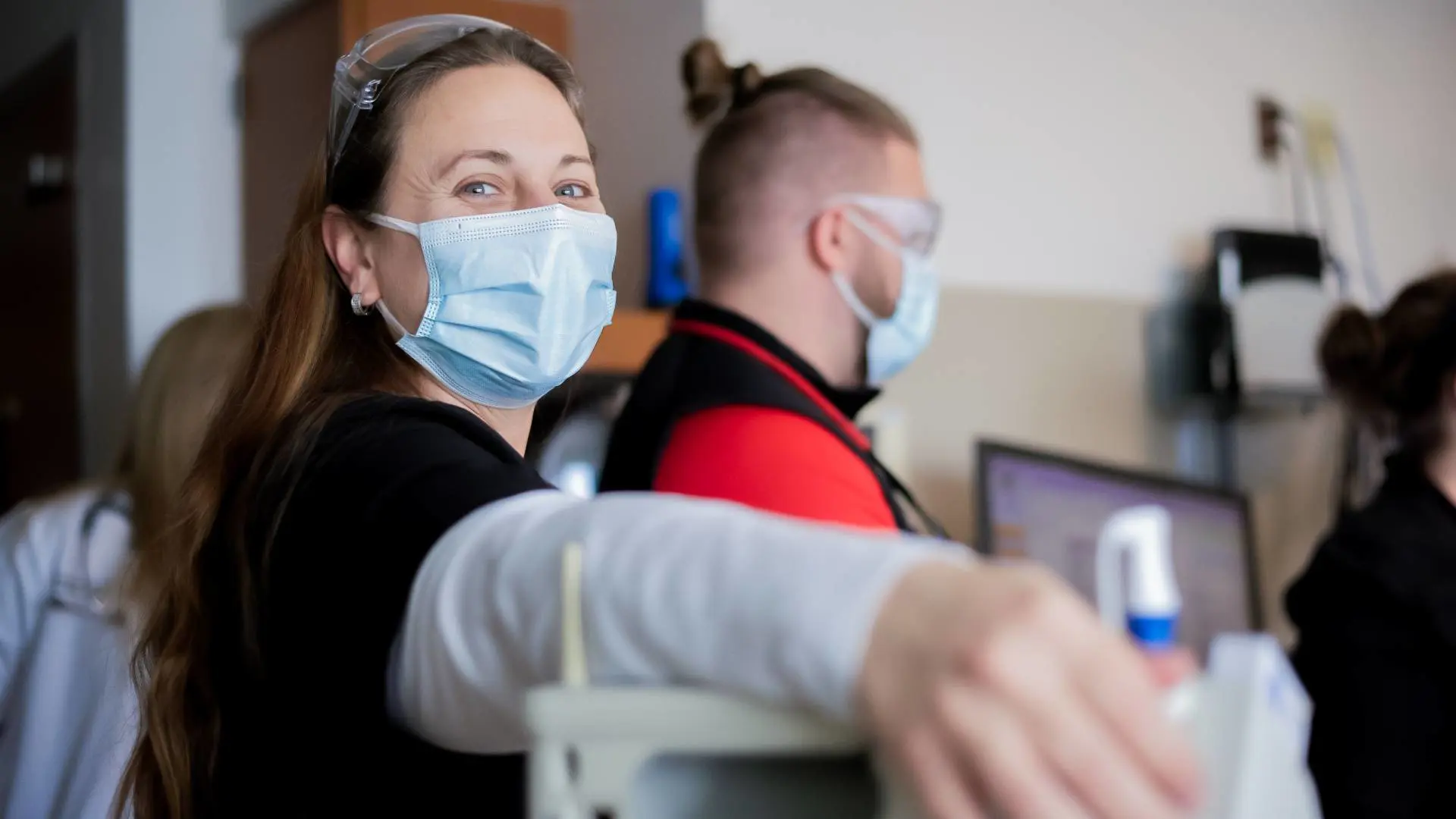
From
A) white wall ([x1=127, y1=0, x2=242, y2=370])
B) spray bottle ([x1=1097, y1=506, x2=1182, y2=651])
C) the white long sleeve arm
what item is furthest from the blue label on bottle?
white wall ([x1=127, y1=0, x2=242, y2=370])

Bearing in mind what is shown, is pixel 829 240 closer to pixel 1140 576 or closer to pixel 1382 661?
pixel 1140 576

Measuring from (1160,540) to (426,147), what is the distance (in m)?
1.69

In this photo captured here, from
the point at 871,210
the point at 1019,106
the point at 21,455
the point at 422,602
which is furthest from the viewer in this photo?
the point at 21,455

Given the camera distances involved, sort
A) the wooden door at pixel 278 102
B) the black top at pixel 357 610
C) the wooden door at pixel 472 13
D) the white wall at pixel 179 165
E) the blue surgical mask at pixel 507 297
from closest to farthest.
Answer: the black top at pixel 357 610 → the blue surgical mask at pixel 507 297 → the wooden door at pixel 472 13 → the wooden door at pixel 278 102 → the white wall at pixel 179 165

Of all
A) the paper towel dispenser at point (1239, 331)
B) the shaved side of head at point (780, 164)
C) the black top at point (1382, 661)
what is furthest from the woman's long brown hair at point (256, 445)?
the paper towel dispenser at point (1239, 331)

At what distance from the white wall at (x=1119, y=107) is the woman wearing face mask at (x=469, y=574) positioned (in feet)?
3.78

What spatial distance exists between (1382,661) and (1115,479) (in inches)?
21.9

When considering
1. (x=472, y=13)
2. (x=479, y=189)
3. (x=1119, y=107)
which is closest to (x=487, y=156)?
(x=479, y=189)

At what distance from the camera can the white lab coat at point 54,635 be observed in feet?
4.83

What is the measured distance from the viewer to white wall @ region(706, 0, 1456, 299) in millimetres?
2141

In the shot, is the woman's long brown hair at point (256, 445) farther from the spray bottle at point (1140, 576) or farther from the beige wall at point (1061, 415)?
the beige wall at point (1061, 415)

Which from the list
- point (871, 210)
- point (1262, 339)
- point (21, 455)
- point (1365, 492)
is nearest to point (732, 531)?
point (871, 210)

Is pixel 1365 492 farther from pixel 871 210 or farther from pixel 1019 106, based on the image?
pixel 871 210

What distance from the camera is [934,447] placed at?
2125 mm
